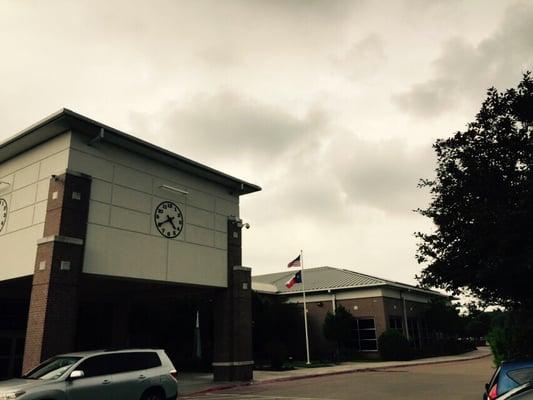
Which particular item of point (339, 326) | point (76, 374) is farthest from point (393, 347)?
point (76, 374)

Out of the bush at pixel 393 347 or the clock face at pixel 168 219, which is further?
the bush at pixel 393 347

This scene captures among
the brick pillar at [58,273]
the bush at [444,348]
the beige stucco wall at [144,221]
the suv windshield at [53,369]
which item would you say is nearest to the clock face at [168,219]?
the beige stucco wall at [144,221]

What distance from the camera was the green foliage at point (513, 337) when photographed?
16.7m

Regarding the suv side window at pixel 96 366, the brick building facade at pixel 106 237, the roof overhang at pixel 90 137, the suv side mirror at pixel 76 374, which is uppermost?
the roof overhang at pixel 90 137

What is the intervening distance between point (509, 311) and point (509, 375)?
36.8ft

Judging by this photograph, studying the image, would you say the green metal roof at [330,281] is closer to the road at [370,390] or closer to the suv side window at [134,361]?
the road at [370,390]

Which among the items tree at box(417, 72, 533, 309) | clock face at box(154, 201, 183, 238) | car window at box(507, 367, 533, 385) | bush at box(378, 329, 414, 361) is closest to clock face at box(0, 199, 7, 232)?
clock face at box(154, 201, 183, 238)

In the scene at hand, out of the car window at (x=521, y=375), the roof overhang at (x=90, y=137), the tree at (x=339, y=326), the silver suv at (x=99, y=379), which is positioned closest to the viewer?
the car window at (x=521, y=375)

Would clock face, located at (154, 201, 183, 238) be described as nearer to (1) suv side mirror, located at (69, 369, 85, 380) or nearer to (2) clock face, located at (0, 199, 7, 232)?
(2) clock face, located at (0, 199, 7, 232)

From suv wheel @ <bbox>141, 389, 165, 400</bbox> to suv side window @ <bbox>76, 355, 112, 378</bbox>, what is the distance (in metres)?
1.22

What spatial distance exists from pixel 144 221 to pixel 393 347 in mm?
26729

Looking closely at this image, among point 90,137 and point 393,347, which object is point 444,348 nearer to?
point 393,347

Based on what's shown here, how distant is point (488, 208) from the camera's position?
50.0 feet

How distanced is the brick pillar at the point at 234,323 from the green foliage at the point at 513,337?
11.8m
